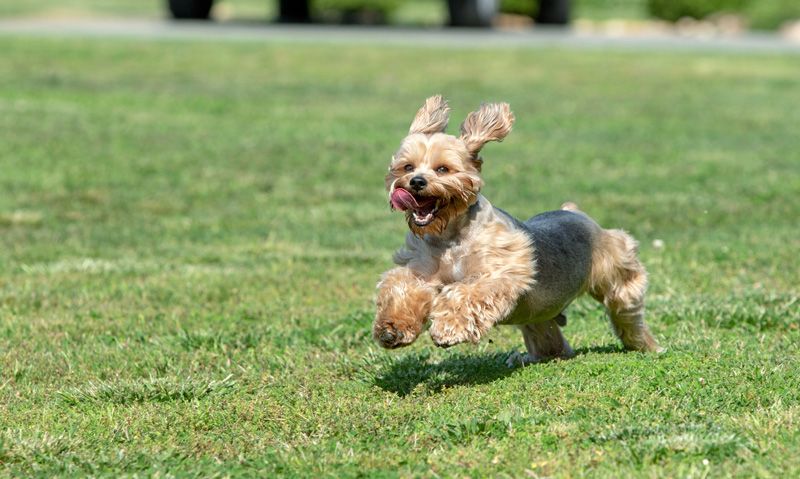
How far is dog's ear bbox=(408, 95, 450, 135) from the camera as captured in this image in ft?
22.2

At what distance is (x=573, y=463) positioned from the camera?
5520 mm

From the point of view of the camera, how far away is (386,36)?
3256cm

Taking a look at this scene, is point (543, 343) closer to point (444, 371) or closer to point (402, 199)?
point (444, 371)

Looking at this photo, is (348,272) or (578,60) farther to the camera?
(578,60)

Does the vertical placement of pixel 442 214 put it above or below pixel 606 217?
above

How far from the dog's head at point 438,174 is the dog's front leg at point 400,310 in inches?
10.9

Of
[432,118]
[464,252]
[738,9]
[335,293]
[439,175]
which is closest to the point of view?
[439,175]

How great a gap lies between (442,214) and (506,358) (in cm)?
142

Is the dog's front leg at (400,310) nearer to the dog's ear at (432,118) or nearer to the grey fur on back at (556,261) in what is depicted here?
the grey fur on back at (556,261)

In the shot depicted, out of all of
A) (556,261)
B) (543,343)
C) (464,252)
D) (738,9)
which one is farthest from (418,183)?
(738,9)

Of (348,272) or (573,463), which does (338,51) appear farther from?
(573,463)

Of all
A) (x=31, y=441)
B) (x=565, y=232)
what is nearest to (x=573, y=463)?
(x=565, y=232)

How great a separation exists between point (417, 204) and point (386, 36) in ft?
87.3

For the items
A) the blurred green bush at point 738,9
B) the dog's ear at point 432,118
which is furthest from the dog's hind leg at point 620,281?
the blurred green bush at point 738,9
